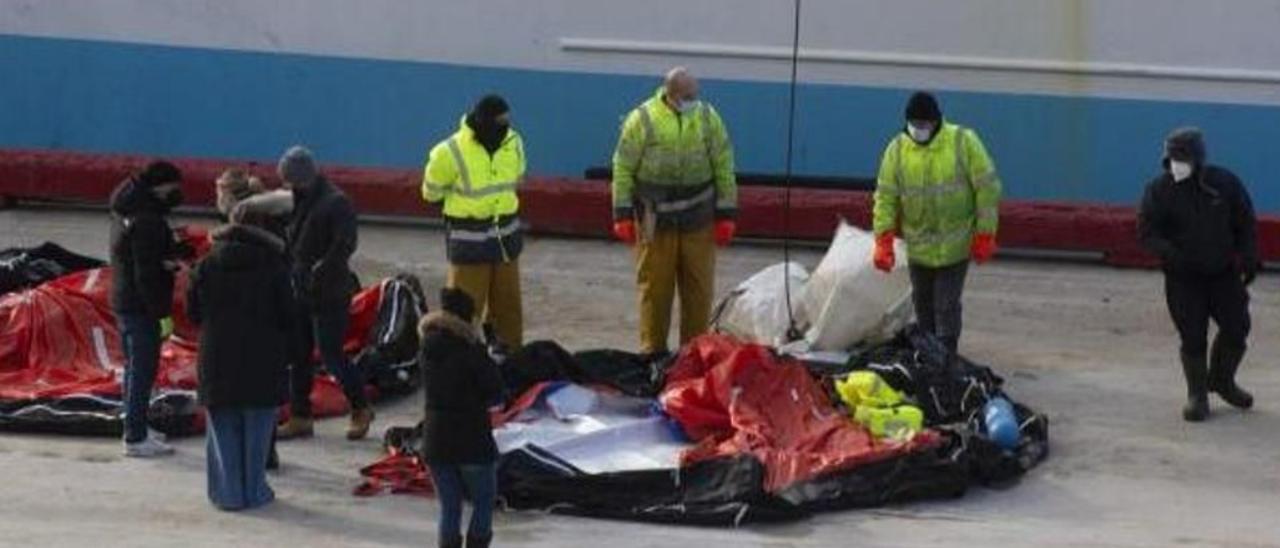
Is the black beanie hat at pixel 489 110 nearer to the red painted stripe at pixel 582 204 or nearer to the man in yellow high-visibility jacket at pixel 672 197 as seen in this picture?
the man in yellow high-visibility jacket at pixel 672 197

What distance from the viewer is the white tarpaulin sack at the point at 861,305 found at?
46.4 feet

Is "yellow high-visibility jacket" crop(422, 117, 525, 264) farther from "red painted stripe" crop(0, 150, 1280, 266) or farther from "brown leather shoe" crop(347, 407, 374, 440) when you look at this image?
"red painted stripe" crop(0, 150, 1280, 266)

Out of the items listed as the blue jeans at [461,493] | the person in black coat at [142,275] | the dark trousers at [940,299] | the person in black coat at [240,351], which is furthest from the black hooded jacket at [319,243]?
the dark trousers at [940,299]

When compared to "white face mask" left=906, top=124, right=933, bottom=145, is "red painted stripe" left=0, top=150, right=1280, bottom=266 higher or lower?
lower

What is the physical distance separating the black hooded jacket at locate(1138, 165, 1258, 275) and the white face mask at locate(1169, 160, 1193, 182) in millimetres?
23

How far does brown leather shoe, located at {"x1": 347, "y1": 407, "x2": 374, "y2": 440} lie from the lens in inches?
503

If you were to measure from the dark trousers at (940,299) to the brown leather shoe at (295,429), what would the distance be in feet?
11.0

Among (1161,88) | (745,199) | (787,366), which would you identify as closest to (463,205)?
(787,366)

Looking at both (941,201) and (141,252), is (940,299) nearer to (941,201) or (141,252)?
(941,201)

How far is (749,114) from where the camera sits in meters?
18.9

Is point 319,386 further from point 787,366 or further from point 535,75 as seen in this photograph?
point 535,75

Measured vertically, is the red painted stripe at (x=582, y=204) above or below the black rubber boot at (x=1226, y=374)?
above

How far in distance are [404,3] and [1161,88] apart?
563 cm

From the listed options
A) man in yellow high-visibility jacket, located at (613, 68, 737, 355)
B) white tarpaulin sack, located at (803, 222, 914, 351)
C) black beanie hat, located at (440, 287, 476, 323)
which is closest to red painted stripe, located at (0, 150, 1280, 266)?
white tarpaulin sack, located at (803, 222, 914, 351)
